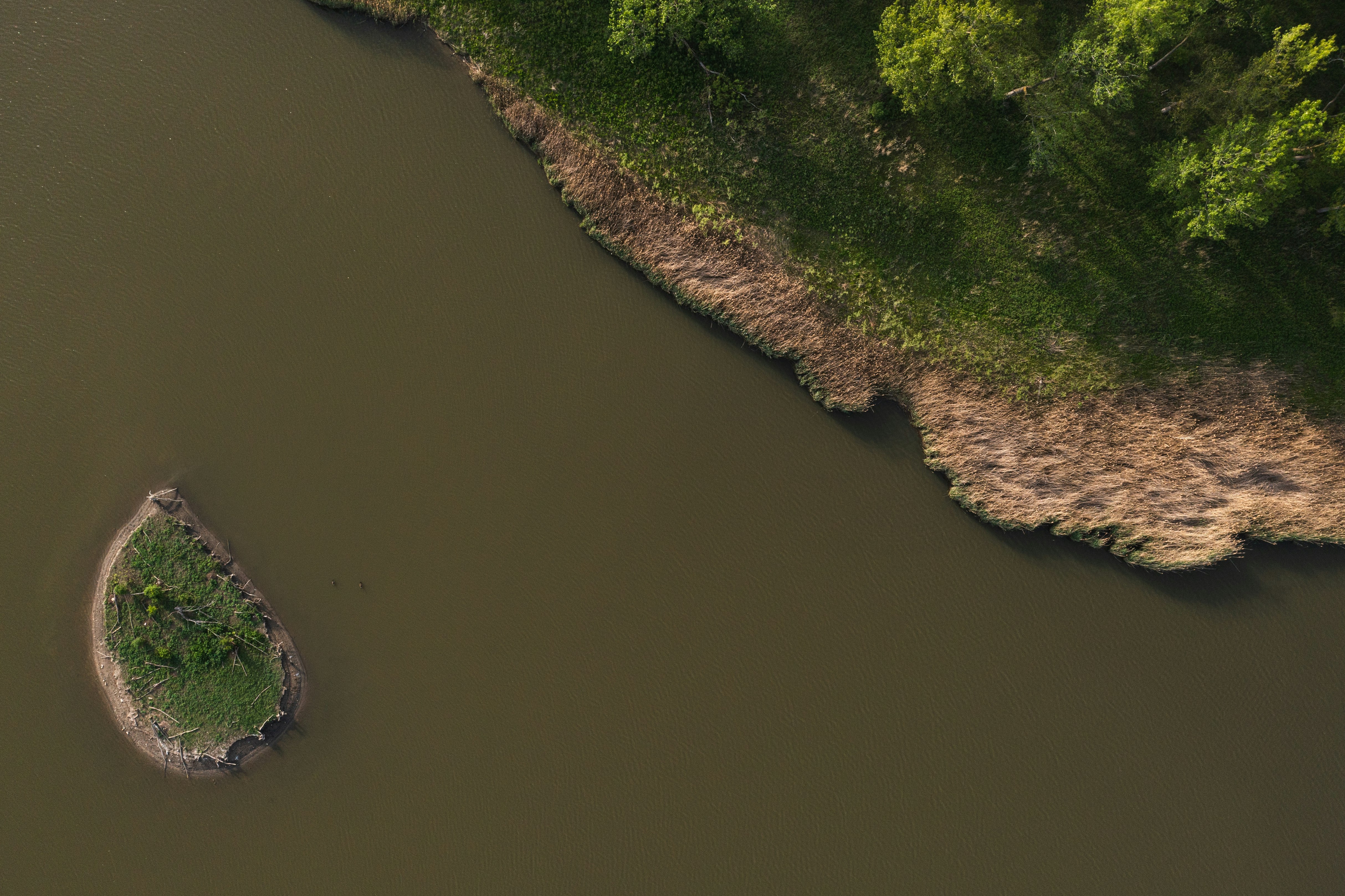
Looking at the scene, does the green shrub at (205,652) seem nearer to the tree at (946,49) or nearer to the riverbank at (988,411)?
the riverbank at (988,411)

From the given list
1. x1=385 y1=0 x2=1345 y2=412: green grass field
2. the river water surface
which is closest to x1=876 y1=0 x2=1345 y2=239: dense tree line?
x1=385 y1=0 x2=1345 y2=412: green grass field

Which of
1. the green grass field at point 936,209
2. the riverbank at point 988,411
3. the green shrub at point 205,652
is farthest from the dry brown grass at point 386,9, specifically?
the green shrub at point 205,652

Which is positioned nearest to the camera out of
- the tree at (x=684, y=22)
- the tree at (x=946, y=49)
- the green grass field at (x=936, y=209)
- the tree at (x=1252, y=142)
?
the tree at (x=1252, y=142)

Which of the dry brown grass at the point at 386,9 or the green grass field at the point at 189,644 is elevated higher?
the dry brown grass at the point at 386,9

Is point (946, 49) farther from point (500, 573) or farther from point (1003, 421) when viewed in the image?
point (500, 573)

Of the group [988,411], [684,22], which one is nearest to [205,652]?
[684,22]
